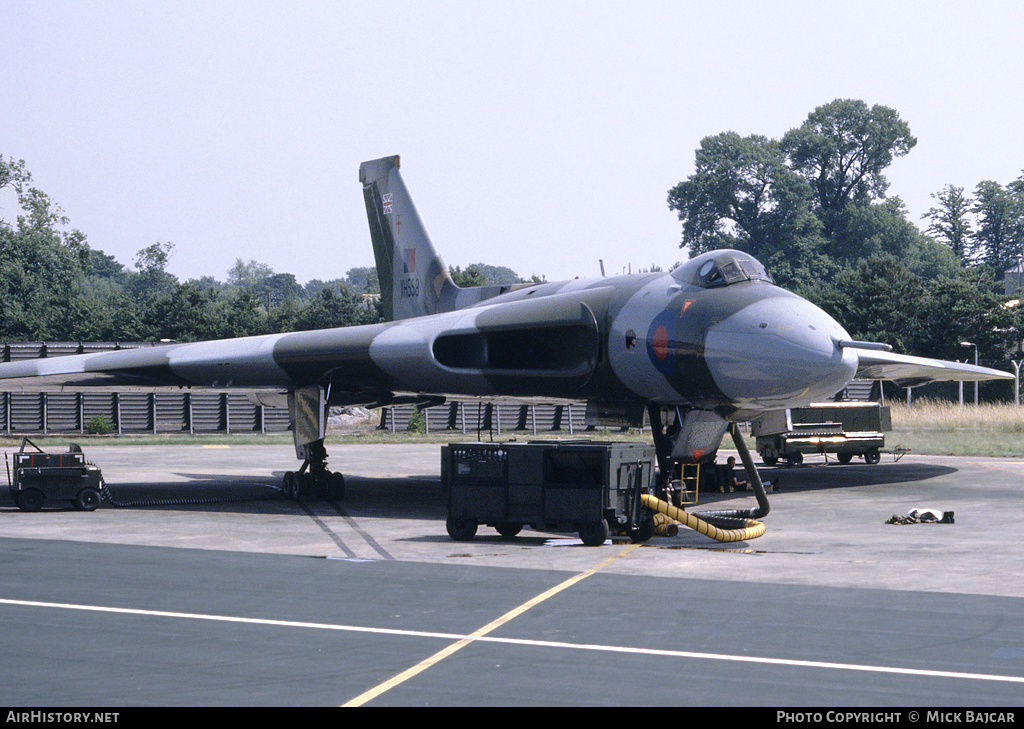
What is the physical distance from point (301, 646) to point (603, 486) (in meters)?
6.23

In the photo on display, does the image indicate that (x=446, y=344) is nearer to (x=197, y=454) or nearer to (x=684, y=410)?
(x=684, y=410)

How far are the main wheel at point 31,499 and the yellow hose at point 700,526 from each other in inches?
418

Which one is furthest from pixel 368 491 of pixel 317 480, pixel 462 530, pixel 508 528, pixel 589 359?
pixel 508 528

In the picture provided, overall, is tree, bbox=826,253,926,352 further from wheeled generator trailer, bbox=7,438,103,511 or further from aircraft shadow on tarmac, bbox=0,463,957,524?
wheeled generator trailer, bbox=7,438,103,511

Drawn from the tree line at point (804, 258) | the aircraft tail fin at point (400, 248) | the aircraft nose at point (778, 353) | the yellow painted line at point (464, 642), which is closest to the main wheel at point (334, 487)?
the aircraft tail fin at point (400, 248)

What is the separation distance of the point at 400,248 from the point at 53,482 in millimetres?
10232

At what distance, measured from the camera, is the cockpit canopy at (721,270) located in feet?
56.1

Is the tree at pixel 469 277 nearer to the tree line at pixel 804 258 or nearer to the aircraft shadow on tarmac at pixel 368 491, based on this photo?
the tree line at pixel 804 258

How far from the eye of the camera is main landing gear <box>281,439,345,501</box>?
69.4 feet

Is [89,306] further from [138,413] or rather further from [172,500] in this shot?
[172,500]

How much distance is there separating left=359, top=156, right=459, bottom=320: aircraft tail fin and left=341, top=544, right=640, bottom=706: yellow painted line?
13.8m

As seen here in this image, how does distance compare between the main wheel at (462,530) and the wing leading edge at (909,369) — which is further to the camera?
the wing leading edge at (909,369)

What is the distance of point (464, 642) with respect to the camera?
8711 mm

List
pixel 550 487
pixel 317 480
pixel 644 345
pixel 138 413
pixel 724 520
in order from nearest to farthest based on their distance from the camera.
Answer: pixel 550 487
pixel 724 520
pixel 644 345
pixel 317 480
pixel 138 413
